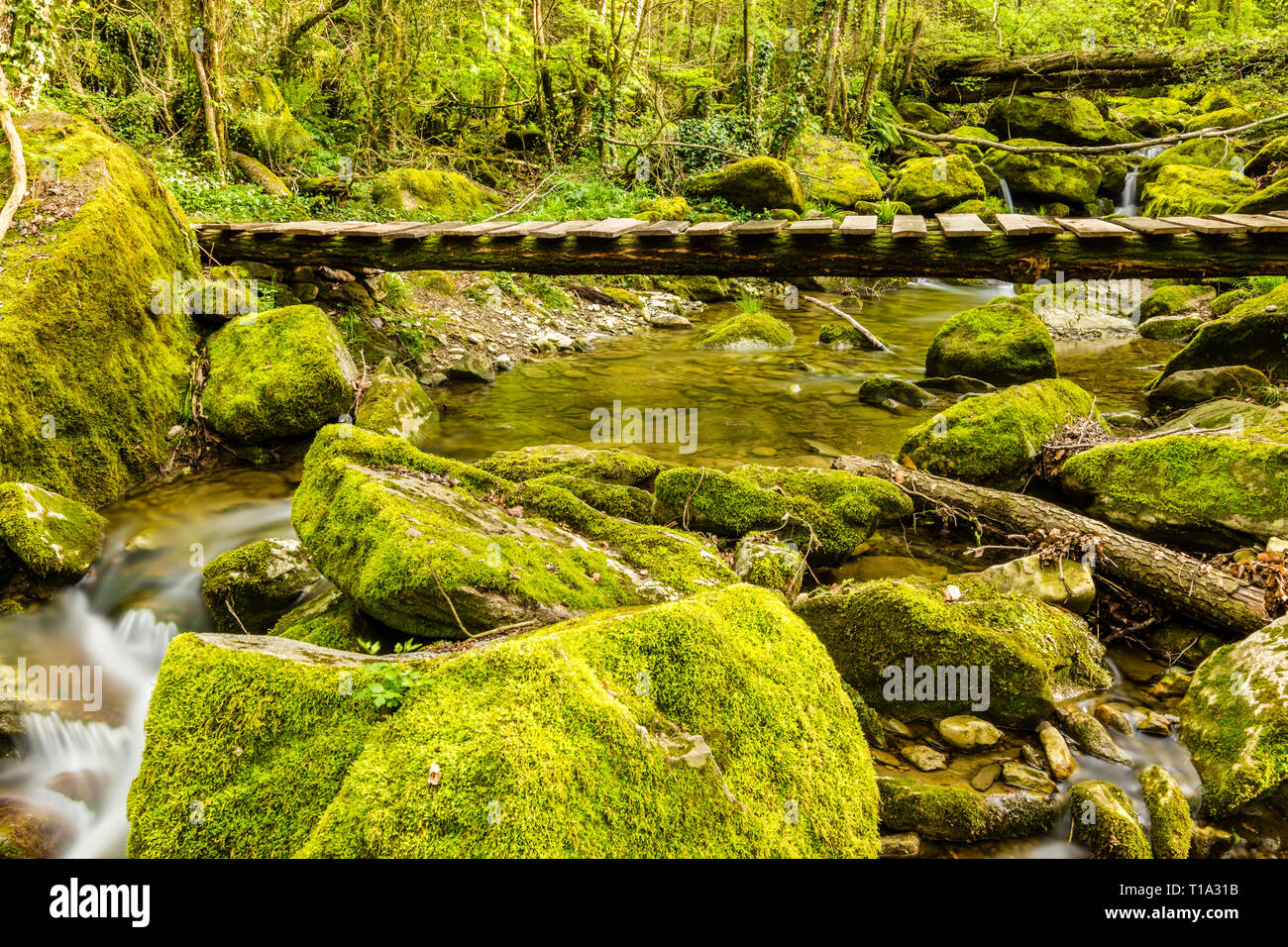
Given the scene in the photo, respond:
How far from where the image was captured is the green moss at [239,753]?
1.75m

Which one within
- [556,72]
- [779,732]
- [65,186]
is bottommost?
[779,732]

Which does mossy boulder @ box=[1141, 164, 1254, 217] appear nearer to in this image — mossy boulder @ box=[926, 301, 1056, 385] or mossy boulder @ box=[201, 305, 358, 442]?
mossy boulder @ box=[926, 301, 1056, 385]

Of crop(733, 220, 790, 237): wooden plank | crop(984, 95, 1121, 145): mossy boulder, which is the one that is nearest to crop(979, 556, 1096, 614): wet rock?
crop(733, 220, 790, 237): wooden plank

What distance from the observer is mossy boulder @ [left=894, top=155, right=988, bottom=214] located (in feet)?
52.9

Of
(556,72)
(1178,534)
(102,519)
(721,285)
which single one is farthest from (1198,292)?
(102,519)

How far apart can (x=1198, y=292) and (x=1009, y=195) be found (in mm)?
6111

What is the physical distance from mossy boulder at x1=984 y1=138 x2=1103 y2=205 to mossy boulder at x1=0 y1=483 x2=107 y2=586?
755 inches

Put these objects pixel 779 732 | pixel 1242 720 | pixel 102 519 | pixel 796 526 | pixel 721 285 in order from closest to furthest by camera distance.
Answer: pixel 779 732 < pixel 1242 720 < pixel 796 526 < pixel 102 519 < pixel 721 285

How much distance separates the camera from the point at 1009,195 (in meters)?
17.3

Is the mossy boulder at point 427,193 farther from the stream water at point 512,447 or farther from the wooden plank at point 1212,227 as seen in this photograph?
the wooden plank at point 1212,227

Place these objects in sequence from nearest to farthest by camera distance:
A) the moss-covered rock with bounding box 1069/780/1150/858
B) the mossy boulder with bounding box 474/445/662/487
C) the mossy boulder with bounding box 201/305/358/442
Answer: the moss-covered rock with bounding box 1069/780/1150/858 → the mossy boulder with bounding box 474/445/662/487 → the mossy boulder with bounding box 201/305/358/442

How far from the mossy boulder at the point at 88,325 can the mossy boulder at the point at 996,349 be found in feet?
27.1

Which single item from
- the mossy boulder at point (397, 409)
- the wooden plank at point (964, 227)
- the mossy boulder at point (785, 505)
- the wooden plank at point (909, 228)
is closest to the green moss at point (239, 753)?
the mossy boulder at point (785, 505)

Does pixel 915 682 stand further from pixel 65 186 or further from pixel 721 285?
pixel 721 285
